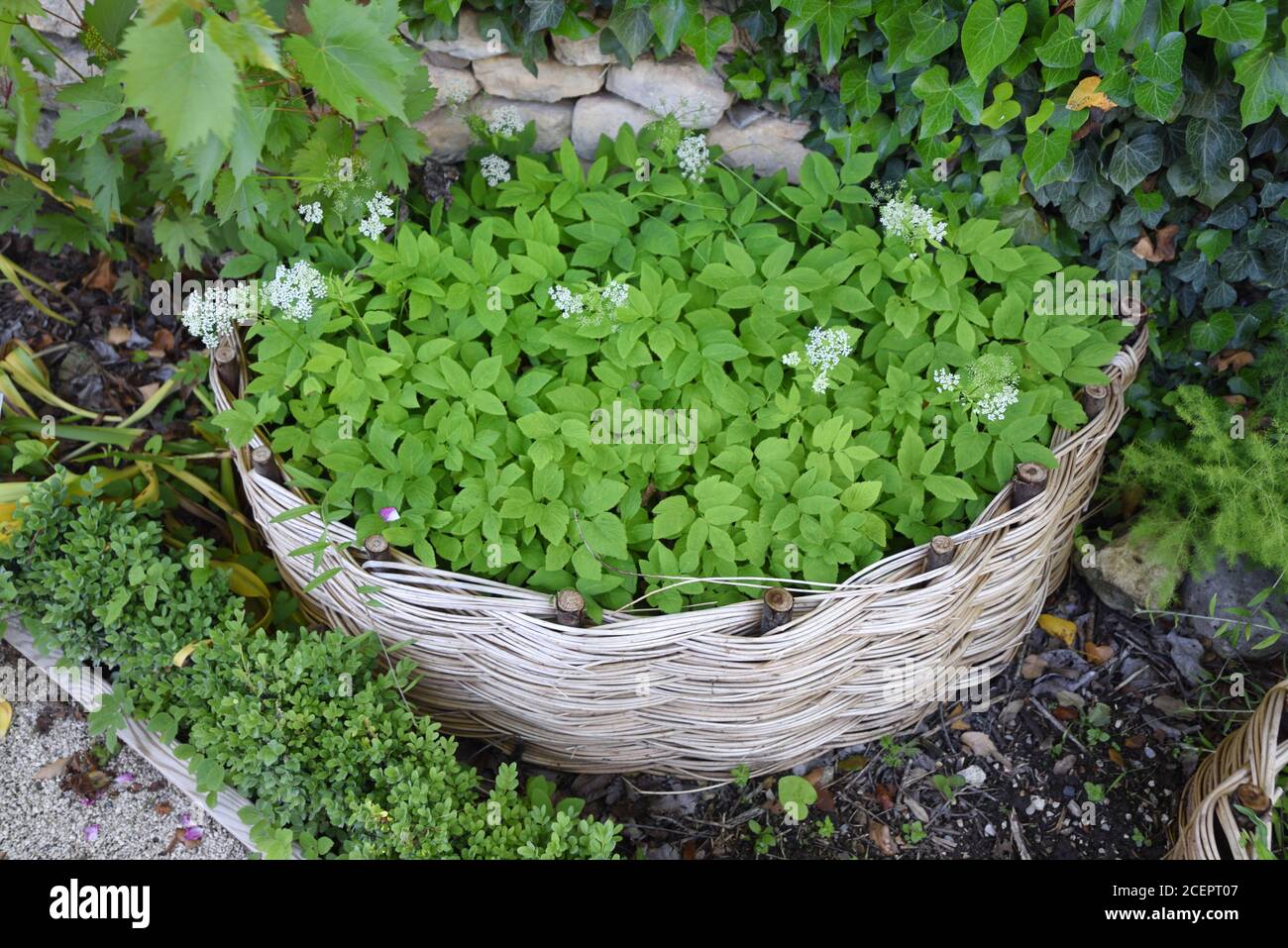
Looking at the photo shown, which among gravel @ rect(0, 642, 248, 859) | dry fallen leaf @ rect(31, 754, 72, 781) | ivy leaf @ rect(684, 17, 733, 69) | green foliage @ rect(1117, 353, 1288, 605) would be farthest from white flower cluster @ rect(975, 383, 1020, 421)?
dry fallen leaf @ rect(31, 754, 72, 781)

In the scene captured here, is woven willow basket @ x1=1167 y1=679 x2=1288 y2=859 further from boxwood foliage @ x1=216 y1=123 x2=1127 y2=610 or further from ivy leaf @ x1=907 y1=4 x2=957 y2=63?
ivy leaf @ x1=907 y1=4 x2=957 y2=63

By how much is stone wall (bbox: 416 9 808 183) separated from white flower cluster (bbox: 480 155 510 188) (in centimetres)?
20

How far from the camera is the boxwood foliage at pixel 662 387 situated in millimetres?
2117

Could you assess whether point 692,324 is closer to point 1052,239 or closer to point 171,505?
point 1052,239

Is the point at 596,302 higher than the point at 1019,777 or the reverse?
higher

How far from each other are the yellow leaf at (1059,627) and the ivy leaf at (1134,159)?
1122 millimetres

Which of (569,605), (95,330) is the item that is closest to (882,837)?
(569,605)

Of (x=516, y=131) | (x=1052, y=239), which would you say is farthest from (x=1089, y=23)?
(x=516, y=131)

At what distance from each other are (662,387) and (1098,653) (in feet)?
4.55

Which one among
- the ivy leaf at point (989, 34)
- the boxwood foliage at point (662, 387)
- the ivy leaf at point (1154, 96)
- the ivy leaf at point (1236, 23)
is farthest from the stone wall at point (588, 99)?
the ivy leaf at point (1236, 23)

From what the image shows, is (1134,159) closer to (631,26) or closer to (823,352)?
(823,352)

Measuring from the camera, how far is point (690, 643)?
2.03m

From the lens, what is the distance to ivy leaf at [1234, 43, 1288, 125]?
6.40 ft

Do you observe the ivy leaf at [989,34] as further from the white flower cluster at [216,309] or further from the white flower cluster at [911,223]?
the white flower cluster at [216,309]
